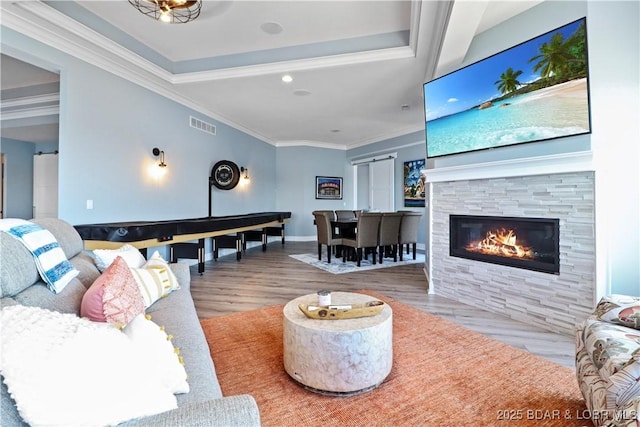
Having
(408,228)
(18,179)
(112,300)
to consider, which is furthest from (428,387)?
(18,179)

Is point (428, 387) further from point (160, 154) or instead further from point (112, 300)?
point (160, 154)

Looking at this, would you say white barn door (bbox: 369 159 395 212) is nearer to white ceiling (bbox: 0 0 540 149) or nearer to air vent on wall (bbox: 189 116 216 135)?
white ceiling (bbox: 0 0 540 149)

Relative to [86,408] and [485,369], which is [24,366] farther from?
[485,369]

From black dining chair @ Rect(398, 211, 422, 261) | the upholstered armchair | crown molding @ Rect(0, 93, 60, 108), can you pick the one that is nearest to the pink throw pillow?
the upholstered armchair

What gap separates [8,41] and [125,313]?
3057 mm

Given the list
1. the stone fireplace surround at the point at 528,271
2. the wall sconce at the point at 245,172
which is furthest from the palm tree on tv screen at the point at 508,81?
the wall sconce at the point at 245,172

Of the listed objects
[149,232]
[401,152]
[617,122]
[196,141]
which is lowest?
[149,232]

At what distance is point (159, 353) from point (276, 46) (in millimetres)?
3796

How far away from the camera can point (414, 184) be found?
23.0ft

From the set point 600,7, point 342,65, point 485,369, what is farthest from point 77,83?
point 600,7

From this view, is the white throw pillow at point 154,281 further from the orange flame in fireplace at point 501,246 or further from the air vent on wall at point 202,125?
the air vent on wall at point 202,125

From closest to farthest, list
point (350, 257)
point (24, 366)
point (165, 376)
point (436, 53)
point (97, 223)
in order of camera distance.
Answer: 1. point (24, 366)
2. point (165, 376)
3. point (436, 53)
4. point (97, 223)
5. point (350, 257)

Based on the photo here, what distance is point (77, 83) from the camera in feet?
10.8

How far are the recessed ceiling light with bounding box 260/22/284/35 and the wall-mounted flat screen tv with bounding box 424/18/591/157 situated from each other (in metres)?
1.76
